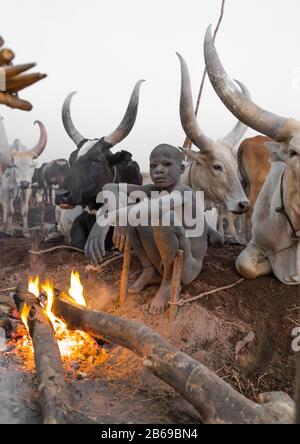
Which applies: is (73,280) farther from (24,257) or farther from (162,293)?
(24,257)

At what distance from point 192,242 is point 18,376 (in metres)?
1.59

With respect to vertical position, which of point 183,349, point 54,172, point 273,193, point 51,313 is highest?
point 273,193

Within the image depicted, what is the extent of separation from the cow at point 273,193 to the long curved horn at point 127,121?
1.65 meters

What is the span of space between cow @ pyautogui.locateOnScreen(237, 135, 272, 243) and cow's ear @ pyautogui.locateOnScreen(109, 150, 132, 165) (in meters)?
1.82

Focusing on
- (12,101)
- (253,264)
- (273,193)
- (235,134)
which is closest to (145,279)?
(253,264)

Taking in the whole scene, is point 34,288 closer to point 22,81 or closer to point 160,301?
point 160,301

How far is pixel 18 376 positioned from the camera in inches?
98.8

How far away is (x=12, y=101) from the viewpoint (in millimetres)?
1460

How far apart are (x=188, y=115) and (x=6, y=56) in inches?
132

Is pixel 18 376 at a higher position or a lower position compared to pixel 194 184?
lower

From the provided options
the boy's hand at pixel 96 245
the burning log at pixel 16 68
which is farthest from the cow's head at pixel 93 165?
the burning log at pixel 16 68

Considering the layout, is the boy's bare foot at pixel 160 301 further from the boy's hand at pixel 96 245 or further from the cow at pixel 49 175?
the cow at pixel 49 175

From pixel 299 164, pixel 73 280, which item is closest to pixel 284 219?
pixel 299 164

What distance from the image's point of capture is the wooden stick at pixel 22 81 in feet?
4.57
